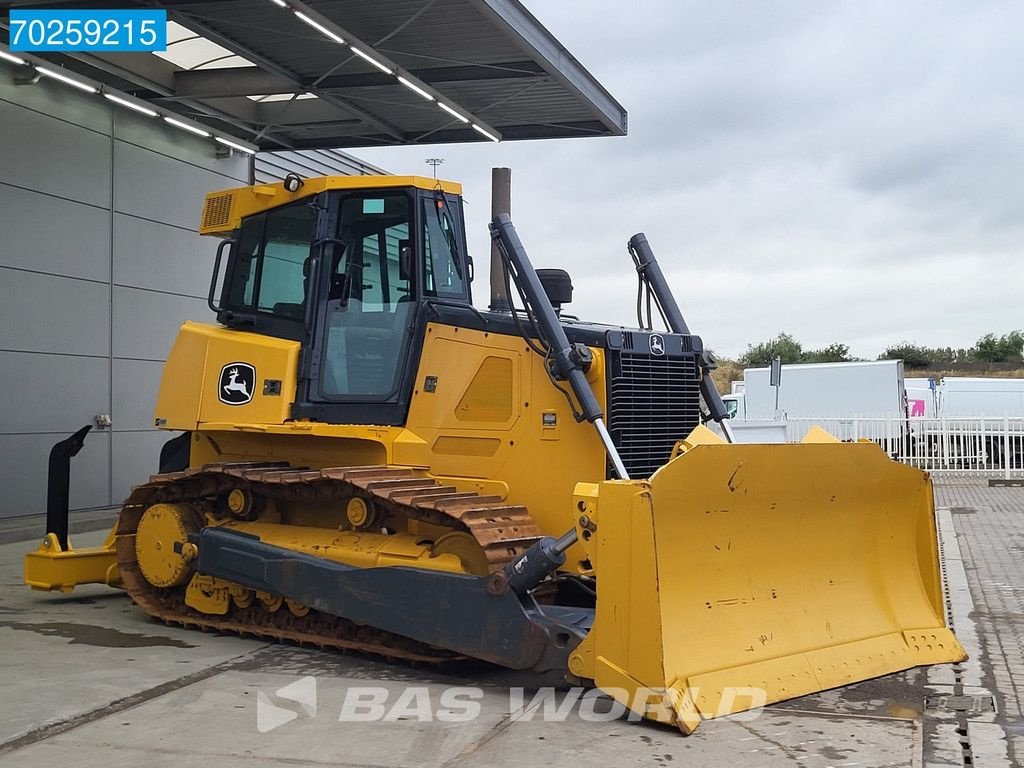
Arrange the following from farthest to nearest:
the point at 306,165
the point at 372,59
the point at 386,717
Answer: the point at 306,165, the point at 372,59, the point at 386,717

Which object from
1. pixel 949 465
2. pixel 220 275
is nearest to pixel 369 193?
pixel 220 275

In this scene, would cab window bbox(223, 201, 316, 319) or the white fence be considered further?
the white fence

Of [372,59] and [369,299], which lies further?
[372,59]

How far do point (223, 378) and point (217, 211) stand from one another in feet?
4.82

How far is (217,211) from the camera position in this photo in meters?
8.52

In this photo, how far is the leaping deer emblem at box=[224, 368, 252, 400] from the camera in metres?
7.76

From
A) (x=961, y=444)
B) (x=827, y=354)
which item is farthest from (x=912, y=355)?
(x=961, y=444)

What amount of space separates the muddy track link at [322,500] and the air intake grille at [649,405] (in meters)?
0.80

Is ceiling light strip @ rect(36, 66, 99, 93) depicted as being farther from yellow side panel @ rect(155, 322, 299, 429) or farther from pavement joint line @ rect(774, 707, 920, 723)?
pavement joint line @ rect(774, 707, 920, 723)

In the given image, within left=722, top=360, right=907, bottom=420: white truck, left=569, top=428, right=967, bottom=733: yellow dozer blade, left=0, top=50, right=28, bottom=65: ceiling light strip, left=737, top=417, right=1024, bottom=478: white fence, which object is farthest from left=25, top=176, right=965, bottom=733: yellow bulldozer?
left=722, top=360, right=907, bottom=420: white truck

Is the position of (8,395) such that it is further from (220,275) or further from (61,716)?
(61,716)

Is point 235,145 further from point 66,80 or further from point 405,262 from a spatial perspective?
point 405,262

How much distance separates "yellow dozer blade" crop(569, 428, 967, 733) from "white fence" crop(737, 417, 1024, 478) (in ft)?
56.2

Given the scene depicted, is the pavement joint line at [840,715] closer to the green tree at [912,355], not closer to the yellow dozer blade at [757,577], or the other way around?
the yellow dozer blade at [757,577]
